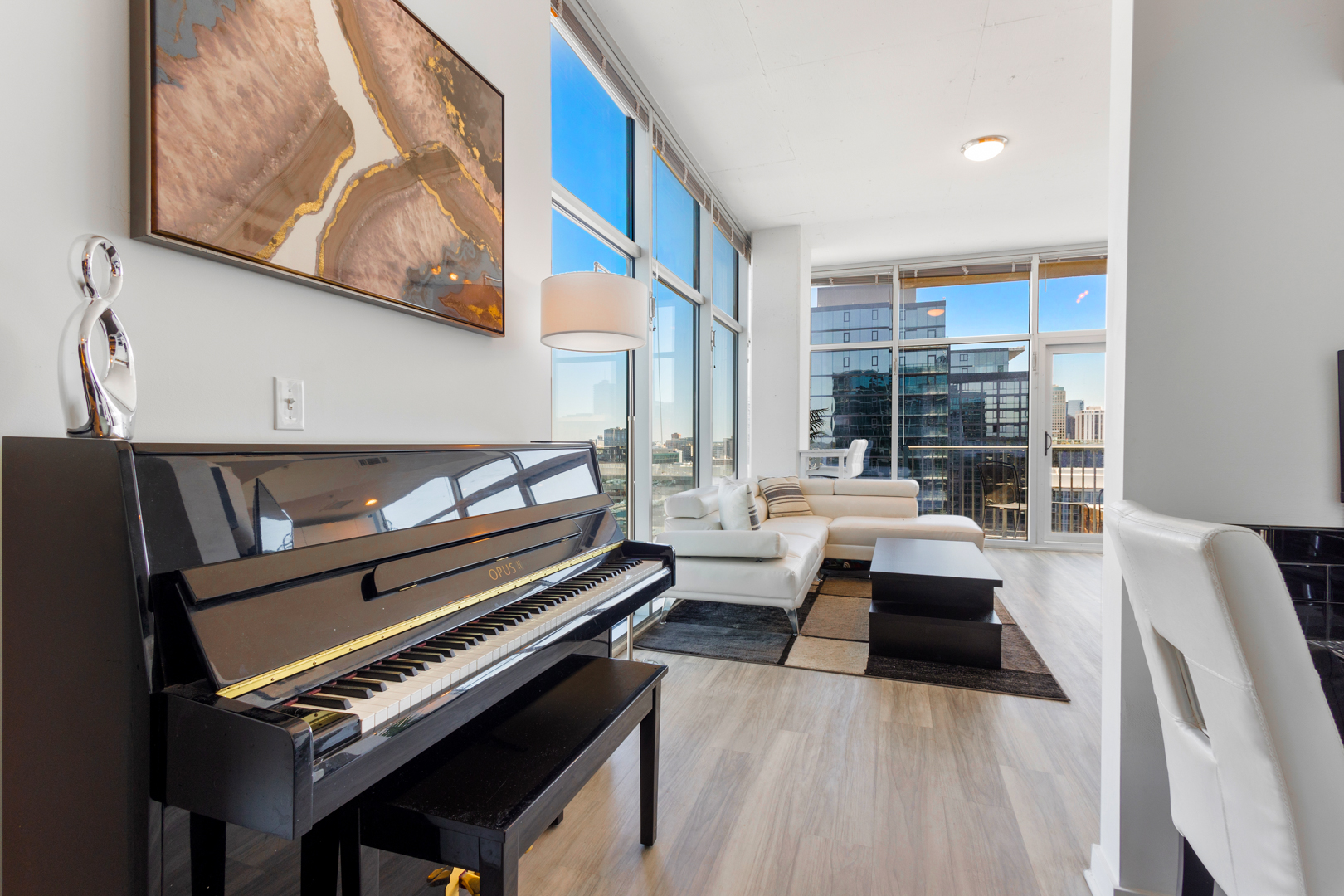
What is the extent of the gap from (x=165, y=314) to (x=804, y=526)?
4110 millimetres

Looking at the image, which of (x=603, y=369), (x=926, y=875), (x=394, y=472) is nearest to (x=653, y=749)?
(x=926, y=875)

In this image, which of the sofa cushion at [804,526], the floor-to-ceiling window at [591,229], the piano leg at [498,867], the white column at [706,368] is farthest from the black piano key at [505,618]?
the white column at [706,368]

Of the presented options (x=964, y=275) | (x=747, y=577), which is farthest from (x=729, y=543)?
(x=964, y=275)

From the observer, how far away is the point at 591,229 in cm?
303

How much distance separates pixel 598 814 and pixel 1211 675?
152cm

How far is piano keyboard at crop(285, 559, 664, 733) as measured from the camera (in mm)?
869

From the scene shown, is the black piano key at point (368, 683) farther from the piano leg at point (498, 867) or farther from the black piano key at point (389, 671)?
the piano leg at point (498, 867)

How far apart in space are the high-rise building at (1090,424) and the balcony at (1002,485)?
0.09 metres

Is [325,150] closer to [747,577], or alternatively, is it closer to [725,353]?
[747,577]

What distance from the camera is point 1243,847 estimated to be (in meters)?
0.89

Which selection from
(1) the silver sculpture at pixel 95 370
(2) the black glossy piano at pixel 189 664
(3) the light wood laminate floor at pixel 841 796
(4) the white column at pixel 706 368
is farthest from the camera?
(4) the white column at pixel 706 368

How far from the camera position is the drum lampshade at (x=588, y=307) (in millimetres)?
2029

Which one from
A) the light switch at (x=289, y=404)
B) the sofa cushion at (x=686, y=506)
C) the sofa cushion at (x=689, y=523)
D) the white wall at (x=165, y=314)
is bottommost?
the sofa cushion at (x=689, y=523)

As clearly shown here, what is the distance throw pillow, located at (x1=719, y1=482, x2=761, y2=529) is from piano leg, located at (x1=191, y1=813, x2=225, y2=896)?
284 cm
